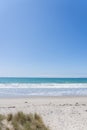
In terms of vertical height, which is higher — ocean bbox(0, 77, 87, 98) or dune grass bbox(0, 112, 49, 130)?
dune grass bbox(0, 112, 49, 130)

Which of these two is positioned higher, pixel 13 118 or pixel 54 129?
pixel 13 118

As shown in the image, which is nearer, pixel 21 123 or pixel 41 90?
pixel 21 123

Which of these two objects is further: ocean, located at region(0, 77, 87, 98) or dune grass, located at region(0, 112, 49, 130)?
ocean, located at region(0, 77, 87, 98)

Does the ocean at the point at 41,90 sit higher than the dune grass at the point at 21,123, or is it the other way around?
the dune grass at the point at 21,123

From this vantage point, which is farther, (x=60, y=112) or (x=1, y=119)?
(x=60, y=112)

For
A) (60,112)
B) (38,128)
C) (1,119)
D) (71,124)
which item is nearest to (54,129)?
(71,124)

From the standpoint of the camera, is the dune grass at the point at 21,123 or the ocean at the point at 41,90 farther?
the ocean at the point at 41,90

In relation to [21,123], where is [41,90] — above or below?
below

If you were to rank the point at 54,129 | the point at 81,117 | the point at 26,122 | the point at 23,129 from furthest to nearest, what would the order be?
the point at 81,117 → the point at 54,129 → the point at 26,122 → the point at 23,129

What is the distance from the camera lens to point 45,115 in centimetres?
904

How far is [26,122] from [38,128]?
324 millimetres

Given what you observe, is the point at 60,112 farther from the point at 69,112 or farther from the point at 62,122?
the point at 62,122

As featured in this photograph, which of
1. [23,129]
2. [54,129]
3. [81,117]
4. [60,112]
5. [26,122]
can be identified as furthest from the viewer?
[60,112]

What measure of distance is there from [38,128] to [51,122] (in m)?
2.20
